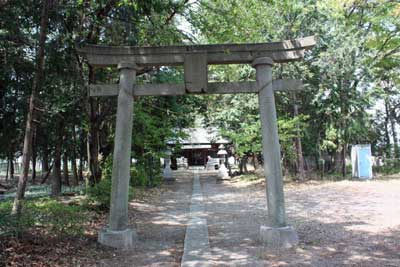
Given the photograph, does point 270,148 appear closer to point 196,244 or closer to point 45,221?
point 196,244

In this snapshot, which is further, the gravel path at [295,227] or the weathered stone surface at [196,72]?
the weathered stone surface at [196,72]

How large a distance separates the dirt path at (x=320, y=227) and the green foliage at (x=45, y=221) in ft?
9.09

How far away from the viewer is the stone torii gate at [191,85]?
6371 millimetres

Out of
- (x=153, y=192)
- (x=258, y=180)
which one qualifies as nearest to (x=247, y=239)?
(x=153, y=192)

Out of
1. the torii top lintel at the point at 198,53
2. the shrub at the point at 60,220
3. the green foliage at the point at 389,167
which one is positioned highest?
the torii top lintel at the point at 198,53

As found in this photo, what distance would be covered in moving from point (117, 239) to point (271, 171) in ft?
Answer: 9.72

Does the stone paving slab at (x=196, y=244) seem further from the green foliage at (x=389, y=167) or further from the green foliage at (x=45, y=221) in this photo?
the green foliage at (x=389, y=167)

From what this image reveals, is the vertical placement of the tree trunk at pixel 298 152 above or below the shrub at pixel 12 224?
above

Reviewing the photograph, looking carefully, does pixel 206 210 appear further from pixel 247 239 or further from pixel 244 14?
pixel 244 14

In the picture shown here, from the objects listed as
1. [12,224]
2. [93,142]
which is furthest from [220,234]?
[93,142]

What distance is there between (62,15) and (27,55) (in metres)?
2.52

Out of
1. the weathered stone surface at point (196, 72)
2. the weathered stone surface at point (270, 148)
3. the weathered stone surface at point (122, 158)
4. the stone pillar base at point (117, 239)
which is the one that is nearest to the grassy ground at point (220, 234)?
the stone pillar base at point (117, 239)

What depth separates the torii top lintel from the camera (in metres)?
6.65

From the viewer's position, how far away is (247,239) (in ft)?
22.3
